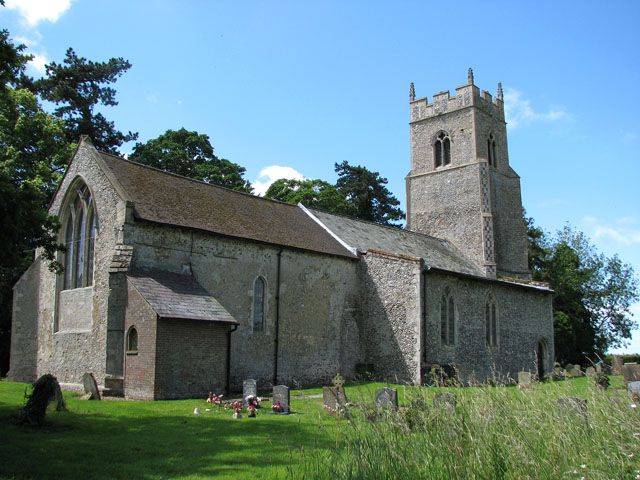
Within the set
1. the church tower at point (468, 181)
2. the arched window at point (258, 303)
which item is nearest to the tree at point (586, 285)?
the church tower at point (468, 181)

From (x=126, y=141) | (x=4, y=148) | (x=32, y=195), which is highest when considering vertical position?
(x=126, y=141)

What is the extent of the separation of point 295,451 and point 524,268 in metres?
31.0

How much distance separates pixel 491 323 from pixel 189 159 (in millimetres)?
26164

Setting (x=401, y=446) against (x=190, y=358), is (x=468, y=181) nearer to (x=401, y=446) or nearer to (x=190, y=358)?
(x=190, y=358)

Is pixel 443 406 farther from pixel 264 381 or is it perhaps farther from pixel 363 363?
pixel 363 363

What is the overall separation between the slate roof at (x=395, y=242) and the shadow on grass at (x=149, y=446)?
15608 millimetres

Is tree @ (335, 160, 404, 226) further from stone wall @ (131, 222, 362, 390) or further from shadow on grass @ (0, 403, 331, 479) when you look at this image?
shadow on grass @ (0, 403, 331, 479)

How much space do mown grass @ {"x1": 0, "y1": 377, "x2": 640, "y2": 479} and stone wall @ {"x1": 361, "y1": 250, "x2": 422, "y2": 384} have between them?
13.4 m

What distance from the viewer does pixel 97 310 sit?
19.2m

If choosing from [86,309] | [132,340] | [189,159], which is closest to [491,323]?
[132,340]

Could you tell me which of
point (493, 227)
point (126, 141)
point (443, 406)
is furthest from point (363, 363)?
point (126, 141)

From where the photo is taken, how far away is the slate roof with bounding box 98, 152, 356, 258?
20281 millimetres

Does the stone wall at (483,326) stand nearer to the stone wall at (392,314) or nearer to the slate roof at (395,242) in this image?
the stone wall at (392,314)

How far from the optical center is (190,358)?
1755 centimetres
